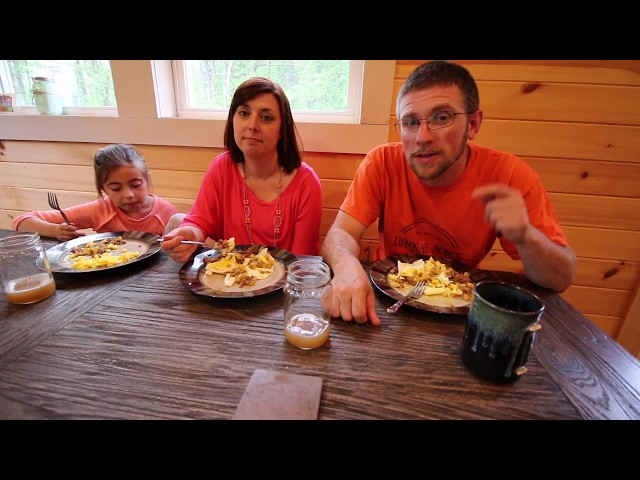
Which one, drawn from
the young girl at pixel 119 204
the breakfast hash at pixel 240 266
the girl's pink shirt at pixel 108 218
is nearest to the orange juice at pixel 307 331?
the breakfast hash at pixel 240 266

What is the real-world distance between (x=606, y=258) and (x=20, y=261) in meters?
2.59

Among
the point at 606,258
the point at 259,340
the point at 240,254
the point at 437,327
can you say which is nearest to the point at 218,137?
the point at 240,254

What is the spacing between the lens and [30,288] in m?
0.78

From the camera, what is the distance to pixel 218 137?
179 centimetres

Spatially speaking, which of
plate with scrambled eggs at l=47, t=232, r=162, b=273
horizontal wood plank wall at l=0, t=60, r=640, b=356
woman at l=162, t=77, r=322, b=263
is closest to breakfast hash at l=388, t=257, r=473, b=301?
woman at l=162, t=77, r=322, b=263

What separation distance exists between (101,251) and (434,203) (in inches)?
49.5

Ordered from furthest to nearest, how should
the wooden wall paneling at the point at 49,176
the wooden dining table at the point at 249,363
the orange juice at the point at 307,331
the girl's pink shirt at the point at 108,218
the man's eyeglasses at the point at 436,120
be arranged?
the wooden wall paneling at the point at 49,176
the girl's pink shirt at the point at 108,218
the man's eyeglasses at the point at 436,120
the orange juice at the point at 307,331
the wooden dining table at the point at 249,363

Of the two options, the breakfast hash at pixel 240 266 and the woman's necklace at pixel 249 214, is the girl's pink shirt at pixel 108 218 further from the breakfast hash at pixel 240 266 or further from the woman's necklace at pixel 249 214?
the breakfast hash at pixel 240 266

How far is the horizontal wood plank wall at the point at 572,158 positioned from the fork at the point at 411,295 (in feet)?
3.40

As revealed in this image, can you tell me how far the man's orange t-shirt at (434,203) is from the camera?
1215mm

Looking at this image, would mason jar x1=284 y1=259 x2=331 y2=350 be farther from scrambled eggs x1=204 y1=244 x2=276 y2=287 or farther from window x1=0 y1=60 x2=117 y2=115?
window x1=0 y1=60 x2=117 y2=115
